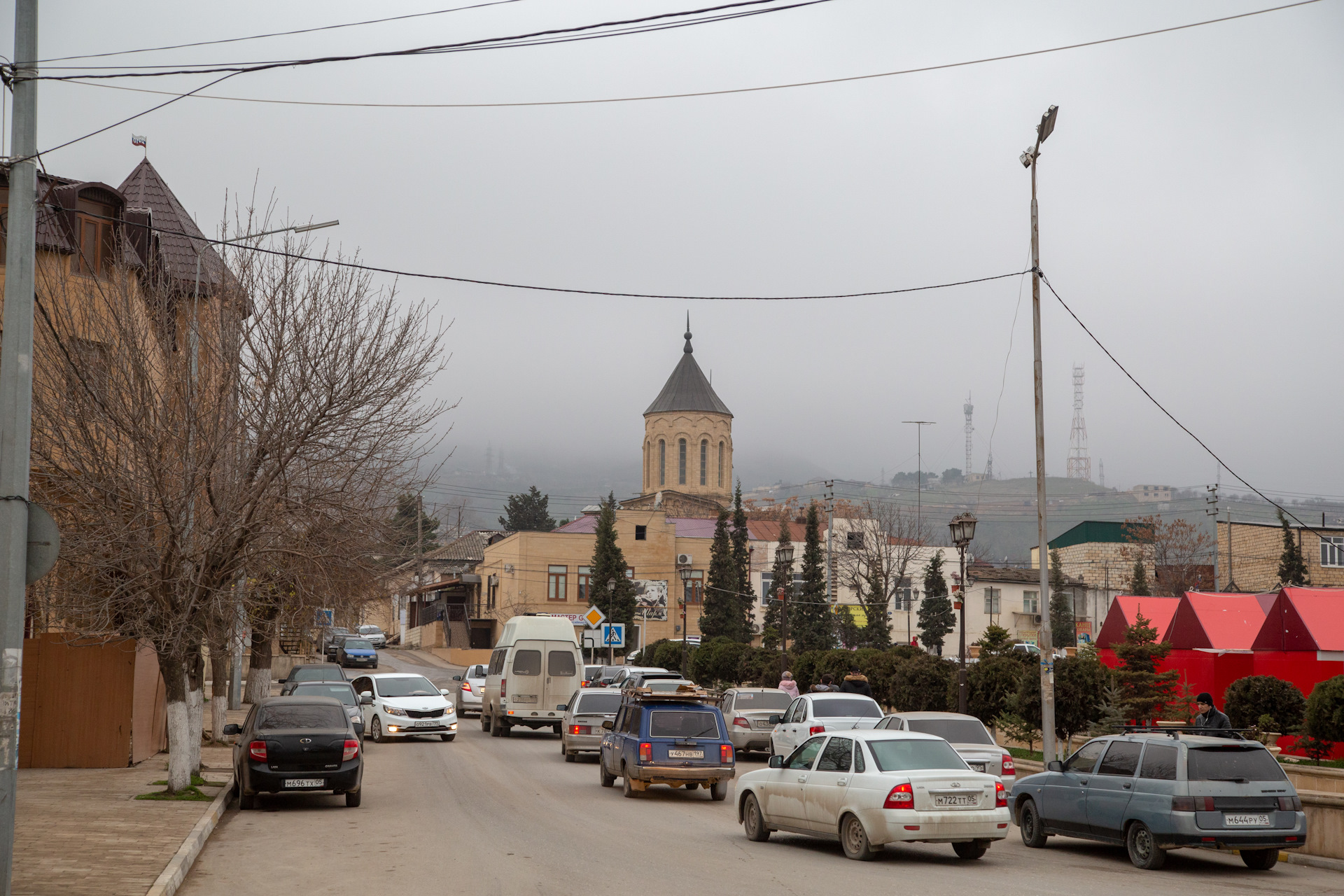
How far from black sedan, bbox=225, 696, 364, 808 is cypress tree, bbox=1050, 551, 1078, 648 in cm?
7032

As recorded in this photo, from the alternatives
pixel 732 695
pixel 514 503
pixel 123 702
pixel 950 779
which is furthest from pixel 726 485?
pixel 950 779

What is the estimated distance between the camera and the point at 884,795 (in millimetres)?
12406

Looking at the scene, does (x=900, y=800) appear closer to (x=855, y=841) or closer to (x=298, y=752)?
(x=855, y=841)

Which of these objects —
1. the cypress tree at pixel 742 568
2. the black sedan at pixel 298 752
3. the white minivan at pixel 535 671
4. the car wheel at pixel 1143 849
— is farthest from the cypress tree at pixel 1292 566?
the black sedan at pixel 298 752

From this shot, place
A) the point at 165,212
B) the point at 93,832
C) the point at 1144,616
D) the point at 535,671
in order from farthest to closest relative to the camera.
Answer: the point at 1144,616 → the point at 165,212 → the point at 535,671 → the point at 93,832

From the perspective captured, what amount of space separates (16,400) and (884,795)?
882 cm

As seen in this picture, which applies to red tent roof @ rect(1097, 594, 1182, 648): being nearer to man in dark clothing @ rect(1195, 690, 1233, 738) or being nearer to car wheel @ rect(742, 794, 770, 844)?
man in dark clothing @ rect(1195, 690, 1233, 738)

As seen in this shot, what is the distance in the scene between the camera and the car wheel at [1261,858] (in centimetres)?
1269

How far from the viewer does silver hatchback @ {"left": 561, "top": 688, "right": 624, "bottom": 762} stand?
24547 millimetres

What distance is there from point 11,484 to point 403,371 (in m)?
8.57

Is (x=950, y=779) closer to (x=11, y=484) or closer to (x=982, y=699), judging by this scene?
(x=11, y=484)

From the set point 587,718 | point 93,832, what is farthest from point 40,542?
point 587,718

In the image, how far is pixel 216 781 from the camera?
18516 mm

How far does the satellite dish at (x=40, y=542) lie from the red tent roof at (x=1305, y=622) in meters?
26.6
